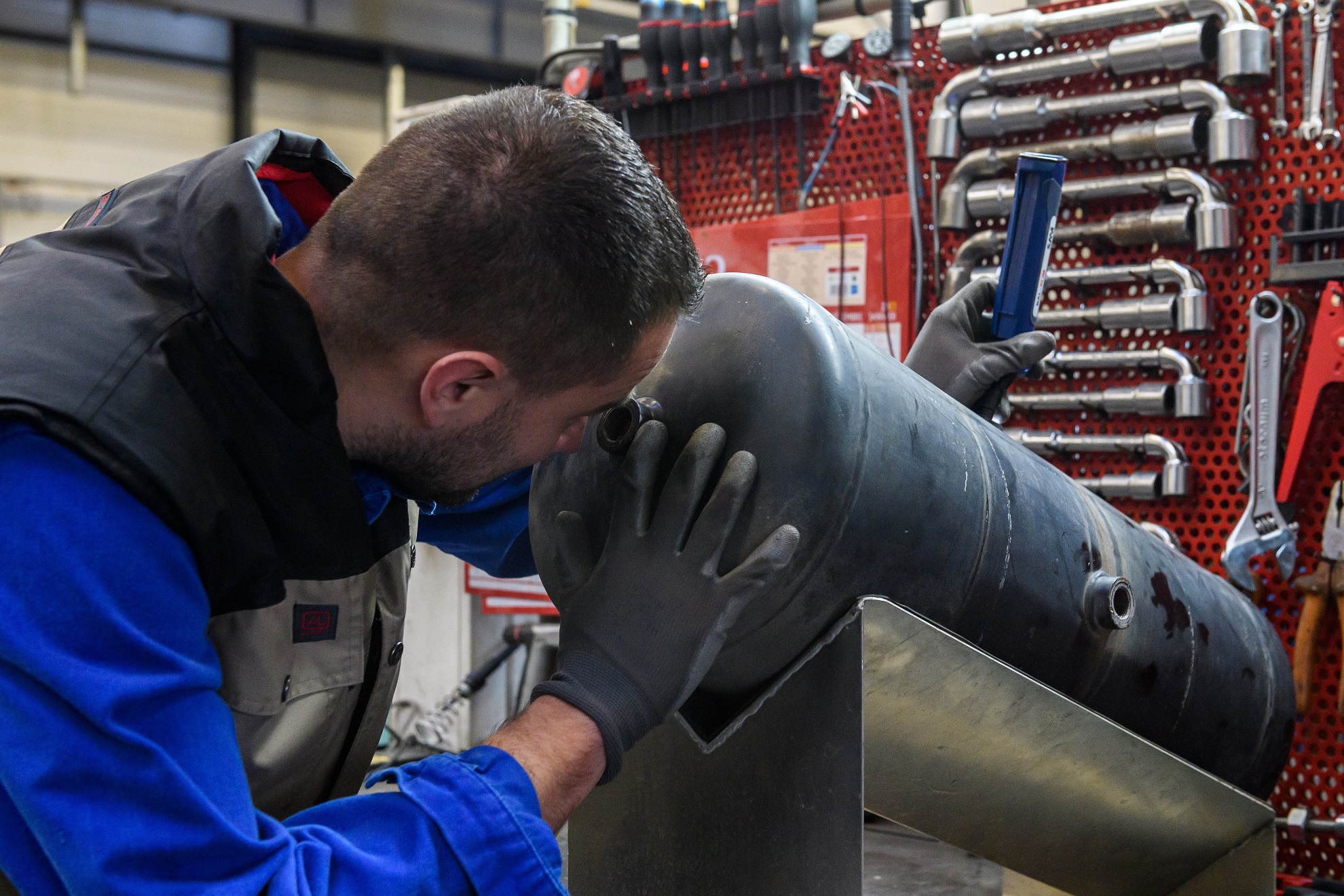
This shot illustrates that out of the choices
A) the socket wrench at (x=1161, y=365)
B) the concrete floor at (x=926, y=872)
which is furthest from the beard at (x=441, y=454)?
the socket wrench at (x=1161, y=365)

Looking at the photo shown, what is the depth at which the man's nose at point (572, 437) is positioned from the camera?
3.14ft

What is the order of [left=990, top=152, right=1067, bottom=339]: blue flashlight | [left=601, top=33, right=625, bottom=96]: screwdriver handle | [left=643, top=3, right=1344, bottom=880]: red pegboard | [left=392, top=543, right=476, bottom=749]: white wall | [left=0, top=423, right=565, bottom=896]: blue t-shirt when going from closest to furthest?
[left=0, top=423, right=565, bottom=896]: blue t-shirt → [left=990, top=152, right=1067, bottom=339]: blue flashlight → [left=643, top=3, right=1344, bottom=880]: red pegboard → [left=601, top=33, right=625, bottom=96]: screwdriver handle → [left=392, top=543, right=476, bottom=749]: white wall

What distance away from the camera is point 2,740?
69cm

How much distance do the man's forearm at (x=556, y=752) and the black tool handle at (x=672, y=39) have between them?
67.6 inches

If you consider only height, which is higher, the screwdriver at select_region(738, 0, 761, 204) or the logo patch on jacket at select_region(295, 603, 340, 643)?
Answer: the screwdriver at select_region(738, 0, 761, 204)

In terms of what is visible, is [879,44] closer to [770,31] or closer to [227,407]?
[770,31]

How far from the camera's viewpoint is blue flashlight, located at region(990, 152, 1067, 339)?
4.12 feet

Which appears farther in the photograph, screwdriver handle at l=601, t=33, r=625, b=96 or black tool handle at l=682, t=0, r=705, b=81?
screwdriver handle at l=601, t=33, r=625, b=96

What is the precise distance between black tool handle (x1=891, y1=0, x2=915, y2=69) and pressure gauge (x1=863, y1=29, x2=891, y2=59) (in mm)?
12

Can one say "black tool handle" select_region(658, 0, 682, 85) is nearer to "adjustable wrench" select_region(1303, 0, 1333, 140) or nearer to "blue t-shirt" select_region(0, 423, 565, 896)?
"adjustable wrench" select_region(1303, 0, 1333, 140)

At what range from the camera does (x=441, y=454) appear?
941mm

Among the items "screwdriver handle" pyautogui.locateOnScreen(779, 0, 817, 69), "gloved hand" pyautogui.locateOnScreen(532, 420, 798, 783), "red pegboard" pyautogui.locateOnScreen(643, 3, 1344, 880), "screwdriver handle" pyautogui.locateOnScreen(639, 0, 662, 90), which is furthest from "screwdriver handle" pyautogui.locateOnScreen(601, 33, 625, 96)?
"gloved hand" pyautogui.locateOnScreen(532, 420, 798, 783)

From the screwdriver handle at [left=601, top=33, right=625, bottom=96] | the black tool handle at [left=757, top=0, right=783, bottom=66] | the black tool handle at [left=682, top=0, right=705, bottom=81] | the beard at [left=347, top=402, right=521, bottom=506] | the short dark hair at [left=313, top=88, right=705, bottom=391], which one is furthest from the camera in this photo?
the screwdriver handle at [left=601, top=33, right=625, bottom=96]

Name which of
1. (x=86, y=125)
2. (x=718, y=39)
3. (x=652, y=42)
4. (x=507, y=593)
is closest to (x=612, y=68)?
(x=652, y=42)
